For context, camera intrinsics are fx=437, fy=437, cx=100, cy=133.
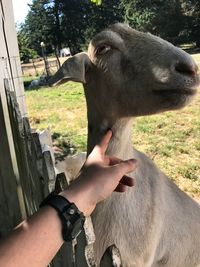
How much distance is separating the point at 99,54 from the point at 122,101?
1.12 ft

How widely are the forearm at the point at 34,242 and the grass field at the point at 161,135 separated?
410 cm

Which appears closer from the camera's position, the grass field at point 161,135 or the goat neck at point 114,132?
the goat neck at point 114,132

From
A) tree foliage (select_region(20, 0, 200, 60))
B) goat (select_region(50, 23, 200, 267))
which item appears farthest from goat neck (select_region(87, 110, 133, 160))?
tree foliage (select_region(20, 0, 200, 60))

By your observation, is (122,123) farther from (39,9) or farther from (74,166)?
(39,9)

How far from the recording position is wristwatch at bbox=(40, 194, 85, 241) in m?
1.50

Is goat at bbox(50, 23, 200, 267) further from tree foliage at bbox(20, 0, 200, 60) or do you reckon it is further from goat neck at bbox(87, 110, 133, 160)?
tree foliage at bbox(20, 0, 200, 60)

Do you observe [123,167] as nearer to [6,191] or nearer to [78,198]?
[78,198]

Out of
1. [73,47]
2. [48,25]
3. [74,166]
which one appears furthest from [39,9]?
[74,166]

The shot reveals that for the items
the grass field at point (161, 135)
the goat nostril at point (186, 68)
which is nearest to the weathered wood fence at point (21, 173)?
the goat nostril at point (186, 68)

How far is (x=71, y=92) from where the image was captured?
49.2 ft

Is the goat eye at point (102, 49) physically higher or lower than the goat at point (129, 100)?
higher

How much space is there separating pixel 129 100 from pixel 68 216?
3.63 ft

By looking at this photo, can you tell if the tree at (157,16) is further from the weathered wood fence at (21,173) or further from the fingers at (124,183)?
the fingers at (124,183)

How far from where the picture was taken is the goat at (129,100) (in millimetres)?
2258
